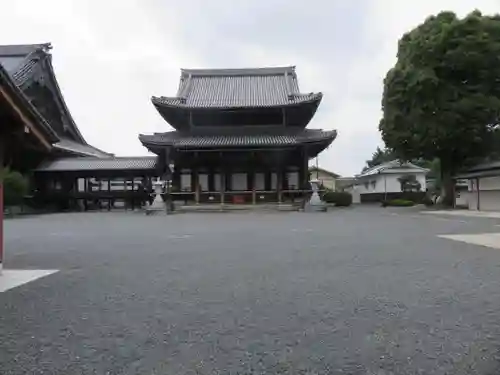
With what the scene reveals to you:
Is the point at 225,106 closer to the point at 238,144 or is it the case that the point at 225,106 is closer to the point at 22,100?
the point at 238,144

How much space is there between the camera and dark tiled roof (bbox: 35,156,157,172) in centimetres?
3288

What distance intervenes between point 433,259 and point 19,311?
6.44 m

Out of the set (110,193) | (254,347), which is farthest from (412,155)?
(254,347)

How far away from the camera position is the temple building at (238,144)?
3084 cm

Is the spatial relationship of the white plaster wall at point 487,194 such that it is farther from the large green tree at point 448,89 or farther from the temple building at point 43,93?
the temple building at point 43,93

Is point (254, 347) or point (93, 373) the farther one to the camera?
point (254, 347)

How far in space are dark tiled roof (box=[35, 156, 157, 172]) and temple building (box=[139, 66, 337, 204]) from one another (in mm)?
1255

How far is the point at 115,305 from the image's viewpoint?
5.27 metres

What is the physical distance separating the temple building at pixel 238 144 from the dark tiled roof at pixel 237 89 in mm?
73

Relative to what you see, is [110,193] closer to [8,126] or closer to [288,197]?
[288,197]

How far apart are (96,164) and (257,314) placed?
99.7ft

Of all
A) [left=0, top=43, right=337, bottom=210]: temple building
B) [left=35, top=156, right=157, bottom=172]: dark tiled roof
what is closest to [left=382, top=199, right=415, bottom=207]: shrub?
[left=0, top=43, right=337, bottom=210]: temple building

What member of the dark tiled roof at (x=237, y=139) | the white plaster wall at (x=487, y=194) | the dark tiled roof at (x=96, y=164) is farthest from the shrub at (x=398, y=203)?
the dark tiled roof at (x=96, y=164)

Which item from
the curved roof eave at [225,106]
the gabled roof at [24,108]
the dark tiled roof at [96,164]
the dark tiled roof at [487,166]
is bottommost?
the gabled roof at [24,108]
